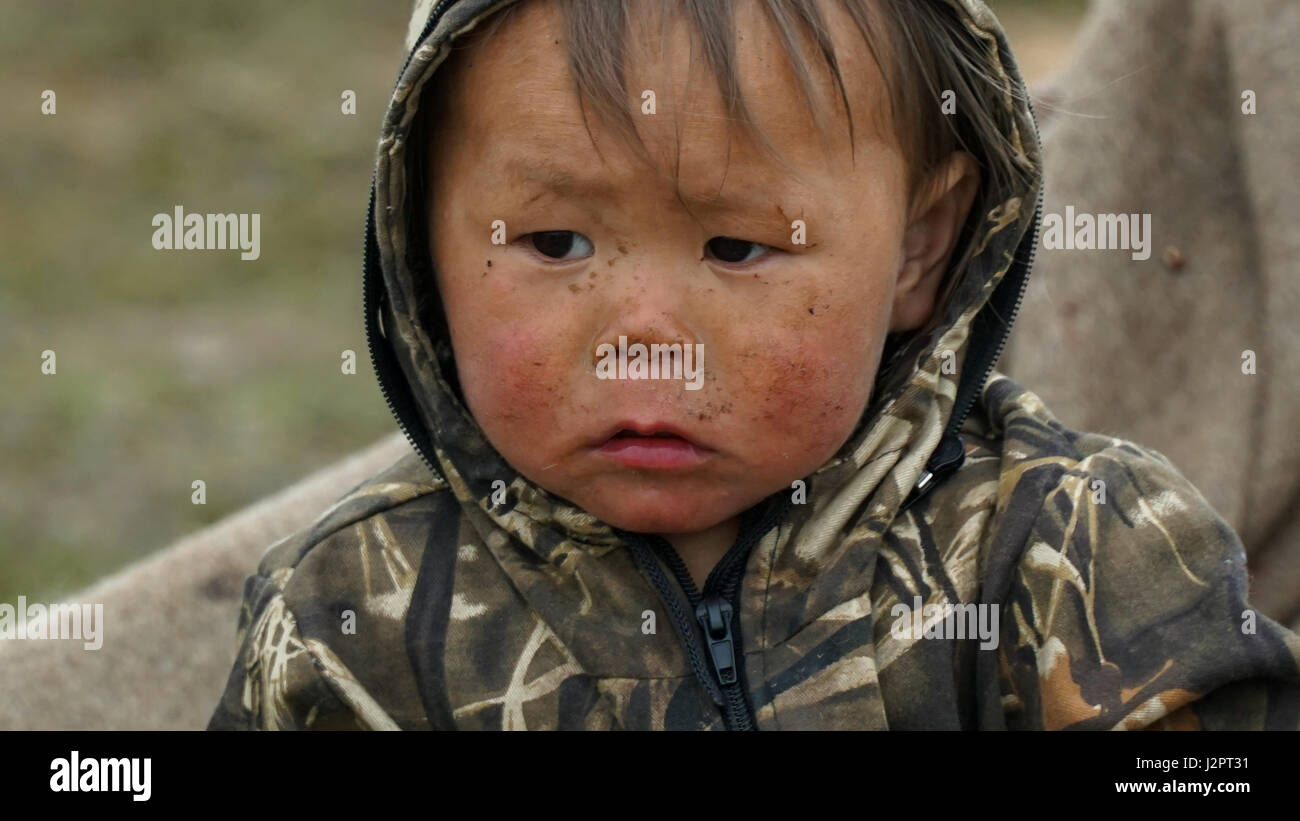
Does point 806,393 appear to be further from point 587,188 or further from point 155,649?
point 155,649

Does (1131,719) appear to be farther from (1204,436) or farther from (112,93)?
(112,93)

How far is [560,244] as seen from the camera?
158cm

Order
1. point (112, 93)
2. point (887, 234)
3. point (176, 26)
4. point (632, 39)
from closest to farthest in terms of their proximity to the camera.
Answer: point (632, 39)
point (887, 234)
point (112, 93)
point (176, 26)

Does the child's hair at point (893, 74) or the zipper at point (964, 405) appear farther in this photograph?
the zipper at point (964, 405)

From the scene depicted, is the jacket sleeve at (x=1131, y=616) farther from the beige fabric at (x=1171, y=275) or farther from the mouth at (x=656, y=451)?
the beige fabric at (x=1171, y=275)

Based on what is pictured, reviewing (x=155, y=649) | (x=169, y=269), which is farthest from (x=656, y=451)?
(x=169, y=269)

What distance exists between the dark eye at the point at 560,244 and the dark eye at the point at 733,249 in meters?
0.12

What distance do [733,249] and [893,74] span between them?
0.25 metres

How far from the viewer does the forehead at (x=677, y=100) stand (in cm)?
150

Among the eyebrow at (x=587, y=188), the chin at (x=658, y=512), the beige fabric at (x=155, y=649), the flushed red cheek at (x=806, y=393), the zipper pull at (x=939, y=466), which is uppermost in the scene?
the eyebrow at (x=587, y=188)

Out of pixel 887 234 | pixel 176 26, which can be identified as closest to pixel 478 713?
pixel 887 234

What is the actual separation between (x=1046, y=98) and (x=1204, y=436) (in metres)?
0.65

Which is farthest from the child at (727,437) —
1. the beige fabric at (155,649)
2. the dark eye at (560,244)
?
the beige fabric at (155,649)
